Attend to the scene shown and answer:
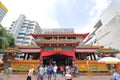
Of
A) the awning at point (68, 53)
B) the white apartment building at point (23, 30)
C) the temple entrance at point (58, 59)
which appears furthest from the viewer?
the white apartment building at point (23, 30)

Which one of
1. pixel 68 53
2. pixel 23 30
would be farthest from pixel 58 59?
pixel 23 30

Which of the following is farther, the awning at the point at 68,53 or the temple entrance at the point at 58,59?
the temple entrance at the point at 58,59

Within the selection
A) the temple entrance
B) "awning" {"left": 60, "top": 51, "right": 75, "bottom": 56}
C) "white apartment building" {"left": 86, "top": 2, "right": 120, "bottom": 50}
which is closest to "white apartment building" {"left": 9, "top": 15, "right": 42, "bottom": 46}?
"white apartment building" {"left": 86, "top": 2, "right": 120, "bottom": 50}

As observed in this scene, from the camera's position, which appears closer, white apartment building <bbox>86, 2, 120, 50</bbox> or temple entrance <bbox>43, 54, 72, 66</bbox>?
temple entrance <bbox>43, 54, 72, 66</bbox>

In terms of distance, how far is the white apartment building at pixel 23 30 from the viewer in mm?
78062

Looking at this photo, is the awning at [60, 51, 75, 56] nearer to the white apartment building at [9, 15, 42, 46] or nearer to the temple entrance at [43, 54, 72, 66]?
the temple entrance at [43, 54, 72, 66]

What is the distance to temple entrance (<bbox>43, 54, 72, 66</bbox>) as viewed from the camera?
2691cm

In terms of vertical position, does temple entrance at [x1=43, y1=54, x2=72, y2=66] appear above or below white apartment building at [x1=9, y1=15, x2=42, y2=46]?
below

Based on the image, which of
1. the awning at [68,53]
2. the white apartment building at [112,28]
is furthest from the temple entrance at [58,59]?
the white apartment building at [112,28]

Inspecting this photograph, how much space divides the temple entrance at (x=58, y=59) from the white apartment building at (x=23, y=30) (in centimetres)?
4890

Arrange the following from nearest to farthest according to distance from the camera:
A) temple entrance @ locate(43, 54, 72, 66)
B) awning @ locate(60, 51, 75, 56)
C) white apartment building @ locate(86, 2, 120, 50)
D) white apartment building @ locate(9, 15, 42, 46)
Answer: awning @ locate(60, 51, 75, 56), temple entrance @ locate(43, 54, 72, 66), white apartment building @ locate(86, 2, 120, 50), white apartment building @ locate(9, 15, 42, 46)

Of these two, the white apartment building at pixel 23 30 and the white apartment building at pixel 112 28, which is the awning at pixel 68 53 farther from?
the white apartment building at pixel 23 30

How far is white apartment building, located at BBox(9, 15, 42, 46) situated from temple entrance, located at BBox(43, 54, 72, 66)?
4890 centimetres

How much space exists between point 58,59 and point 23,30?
60084 millimetres
